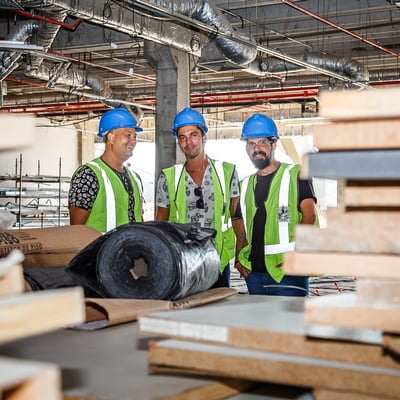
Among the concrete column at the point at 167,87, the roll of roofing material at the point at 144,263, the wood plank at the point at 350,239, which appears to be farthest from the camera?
the concrete column at the point at 167,87

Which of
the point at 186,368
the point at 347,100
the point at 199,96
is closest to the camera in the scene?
the point at 347,100

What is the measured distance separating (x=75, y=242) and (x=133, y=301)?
117 cm

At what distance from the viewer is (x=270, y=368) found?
2238 mm

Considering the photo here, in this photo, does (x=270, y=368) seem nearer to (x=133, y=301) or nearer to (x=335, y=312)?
(x=335, y=312)

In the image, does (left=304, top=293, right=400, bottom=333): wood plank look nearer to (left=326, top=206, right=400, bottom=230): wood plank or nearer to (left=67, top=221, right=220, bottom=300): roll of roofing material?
(left=326, top=206, right=400, bottom=230): wood plank

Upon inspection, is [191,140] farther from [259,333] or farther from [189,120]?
[259,333]

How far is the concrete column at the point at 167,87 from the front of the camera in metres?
12.8

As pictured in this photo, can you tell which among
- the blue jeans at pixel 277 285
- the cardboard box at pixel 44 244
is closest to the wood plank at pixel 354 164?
the cardboard box at pixel 44 244

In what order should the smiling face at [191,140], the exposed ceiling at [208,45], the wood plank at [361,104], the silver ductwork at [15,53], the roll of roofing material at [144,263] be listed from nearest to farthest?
the wood plank at [361,104], the roll of roofing material at [144,263], the smiling face at [191,140], the exposed ceiling at [208,45], the silver ductwork at [15,53]

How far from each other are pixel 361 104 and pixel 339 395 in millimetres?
792

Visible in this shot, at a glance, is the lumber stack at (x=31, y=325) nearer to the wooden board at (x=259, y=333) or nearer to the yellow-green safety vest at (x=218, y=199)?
the wooden board at (x=259, y=333)

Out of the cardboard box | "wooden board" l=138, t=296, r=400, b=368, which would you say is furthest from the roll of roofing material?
Result: "wooden board" l=138, t=296, r=400, b=368

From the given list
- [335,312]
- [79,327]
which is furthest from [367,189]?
[79,327]

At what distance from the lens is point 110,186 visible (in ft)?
19.1
